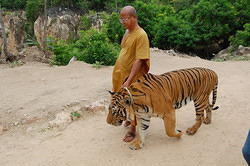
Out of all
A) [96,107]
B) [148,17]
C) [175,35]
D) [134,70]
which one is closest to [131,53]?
[134,70]

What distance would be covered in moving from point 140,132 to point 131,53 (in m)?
1.12

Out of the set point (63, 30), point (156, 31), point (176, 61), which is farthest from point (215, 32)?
point (63, 30)

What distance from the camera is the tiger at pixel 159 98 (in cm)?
409

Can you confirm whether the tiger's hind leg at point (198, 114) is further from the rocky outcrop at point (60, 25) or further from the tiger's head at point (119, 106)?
the rocky outcrop at point (60, 25)

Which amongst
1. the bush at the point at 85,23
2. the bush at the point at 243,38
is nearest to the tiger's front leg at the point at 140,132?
the bush at the point at 243,38

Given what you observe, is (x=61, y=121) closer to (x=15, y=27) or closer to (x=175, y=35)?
(x=175, y=35)

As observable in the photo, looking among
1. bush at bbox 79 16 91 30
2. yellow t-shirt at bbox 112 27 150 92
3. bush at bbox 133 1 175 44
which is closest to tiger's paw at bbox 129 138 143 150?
yellow t-shirt at bbox 112 27 150 92

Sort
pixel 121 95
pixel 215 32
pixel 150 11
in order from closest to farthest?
1. pixel 121 95
2. pixel 215 32
3. pixel 150 11

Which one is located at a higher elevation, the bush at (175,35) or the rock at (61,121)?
the bush at (175,35)

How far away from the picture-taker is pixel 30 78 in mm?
8453

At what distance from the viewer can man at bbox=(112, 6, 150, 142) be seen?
4.11 metres

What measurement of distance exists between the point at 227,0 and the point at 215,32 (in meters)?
1.70

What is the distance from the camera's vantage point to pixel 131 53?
424 centimetres

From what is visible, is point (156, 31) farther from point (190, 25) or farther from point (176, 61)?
point (176, 61)
